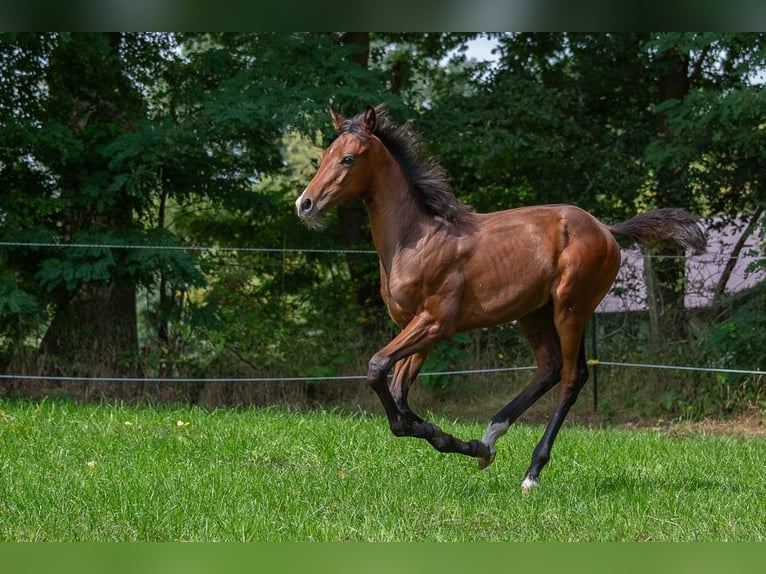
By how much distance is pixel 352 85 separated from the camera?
11.1 m

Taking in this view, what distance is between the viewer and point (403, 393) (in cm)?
554

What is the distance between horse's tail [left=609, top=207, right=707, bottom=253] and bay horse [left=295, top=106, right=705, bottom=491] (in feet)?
1.12

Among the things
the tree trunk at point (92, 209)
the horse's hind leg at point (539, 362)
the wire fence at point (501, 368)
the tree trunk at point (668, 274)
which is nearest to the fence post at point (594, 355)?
the wire fence at point (501, 368)

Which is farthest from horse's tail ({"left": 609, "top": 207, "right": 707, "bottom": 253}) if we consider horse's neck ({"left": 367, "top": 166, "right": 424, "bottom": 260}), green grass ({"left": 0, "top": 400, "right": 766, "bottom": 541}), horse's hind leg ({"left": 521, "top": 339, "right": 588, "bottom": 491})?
green grass ({"left": 0, "top": 400, "right": 766, "bottom": 541})

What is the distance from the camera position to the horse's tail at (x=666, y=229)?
608 cm

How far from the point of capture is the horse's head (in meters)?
5.18

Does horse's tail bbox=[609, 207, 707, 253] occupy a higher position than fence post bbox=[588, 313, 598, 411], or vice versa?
horse's tail bbox=[609, 207, 707, 253]

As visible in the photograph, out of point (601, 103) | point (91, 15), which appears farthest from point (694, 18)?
point (601, 103)

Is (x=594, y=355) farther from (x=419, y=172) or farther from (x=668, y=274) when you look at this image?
(x=419, y=172)

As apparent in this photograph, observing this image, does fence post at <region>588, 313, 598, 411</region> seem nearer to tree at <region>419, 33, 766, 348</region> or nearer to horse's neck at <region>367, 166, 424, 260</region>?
tree at <region>419, 33, 766, 348</region>

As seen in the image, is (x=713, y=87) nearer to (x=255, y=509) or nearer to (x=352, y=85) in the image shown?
(x=352, y=85)

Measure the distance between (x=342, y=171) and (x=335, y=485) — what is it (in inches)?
75.0

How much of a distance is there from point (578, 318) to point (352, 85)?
6.14m

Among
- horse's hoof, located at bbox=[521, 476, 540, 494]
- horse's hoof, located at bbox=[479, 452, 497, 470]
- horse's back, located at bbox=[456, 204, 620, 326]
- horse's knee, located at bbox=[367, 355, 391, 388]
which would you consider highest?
horse's back, located at bbox=[456, 204, 620, 326]
